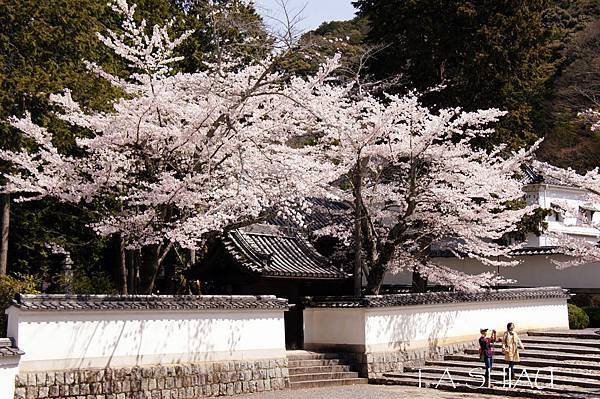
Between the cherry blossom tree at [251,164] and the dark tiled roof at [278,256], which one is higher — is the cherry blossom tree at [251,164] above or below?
above

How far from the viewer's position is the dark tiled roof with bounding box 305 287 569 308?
56.1 feet

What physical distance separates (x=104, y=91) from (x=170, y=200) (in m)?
6.80

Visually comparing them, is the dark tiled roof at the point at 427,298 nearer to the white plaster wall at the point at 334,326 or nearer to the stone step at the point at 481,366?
the white plaster wall at the point at 334,326

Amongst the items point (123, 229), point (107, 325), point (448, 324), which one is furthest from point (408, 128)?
point (107, 325)

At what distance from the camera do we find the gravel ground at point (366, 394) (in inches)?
557

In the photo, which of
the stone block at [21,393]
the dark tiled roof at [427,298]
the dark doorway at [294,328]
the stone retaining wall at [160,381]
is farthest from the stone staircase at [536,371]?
the stone block at [21,393]

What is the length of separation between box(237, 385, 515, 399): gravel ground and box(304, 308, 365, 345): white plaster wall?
1700 millimetres

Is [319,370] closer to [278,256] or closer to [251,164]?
[278,256]

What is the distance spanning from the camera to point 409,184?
18.8 meters

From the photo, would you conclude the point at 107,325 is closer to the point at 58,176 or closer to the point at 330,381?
the point at 58,176

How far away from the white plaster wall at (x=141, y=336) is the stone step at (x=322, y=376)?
26.1 inches

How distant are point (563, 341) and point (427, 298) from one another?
12.9 ft

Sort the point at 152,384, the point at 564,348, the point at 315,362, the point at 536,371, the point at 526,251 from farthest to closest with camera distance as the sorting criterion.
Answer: the point at 526,251 → the point at 564,348 → the point at 315,362 → the point at 536,371 → the point at 152,384

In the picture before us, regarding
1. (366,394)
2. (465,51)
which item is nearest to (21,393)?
(366,394)
